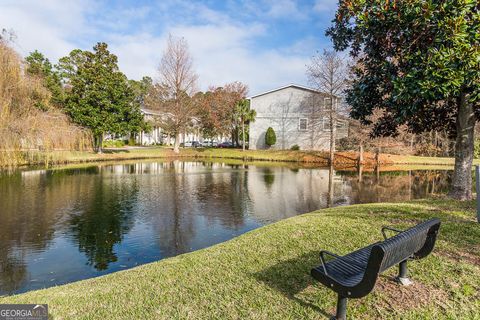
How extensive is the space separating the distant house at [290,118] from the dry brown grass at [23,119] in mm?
24400

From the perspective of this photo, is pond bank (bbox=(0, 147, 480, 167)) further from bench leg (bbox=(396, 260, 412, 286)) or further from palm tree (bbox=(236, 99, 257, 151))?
bench leg (bbox=(396, 260, 412, 286))

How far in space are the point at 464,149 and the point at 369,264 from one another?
7.56 m

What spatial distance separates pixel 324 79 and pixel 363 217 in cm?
2876

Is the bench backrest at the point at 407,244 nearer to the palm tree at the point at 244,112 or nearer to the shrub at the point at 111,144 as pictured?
the palm tree at the point at 244,112

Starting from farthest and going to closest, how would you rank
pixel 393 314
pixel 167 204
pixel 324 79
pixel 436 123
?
pixel 324 79 → pixel 167 204 → pixel 436 123 → pixel 393 314

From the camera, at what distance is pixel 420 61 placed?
6750mm

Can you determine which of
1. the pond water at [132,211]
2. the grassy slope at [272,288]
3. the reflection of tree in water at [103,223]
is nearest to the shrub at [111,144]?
the pond water at [132,211]

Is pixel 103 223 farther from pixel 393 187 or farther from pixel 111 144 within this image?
pixel 111 144

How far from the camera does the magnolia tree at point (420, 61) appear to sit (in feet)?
20.2

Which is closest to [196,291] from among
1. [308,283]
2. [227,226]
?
[308,283]

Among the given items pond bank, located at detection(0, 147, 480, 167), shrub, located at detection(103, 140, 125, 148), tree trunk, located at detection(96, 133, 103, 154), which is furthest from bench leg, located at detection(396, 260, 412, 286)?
shrub, located at detection(103, 140, 125, 148)

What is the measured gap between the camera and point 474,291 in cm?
399

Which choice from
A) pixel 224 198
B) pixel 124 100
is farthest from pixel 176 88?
pixel 224 198

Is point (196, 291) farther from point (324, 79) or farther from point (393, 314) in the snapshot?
point (324, 79)
